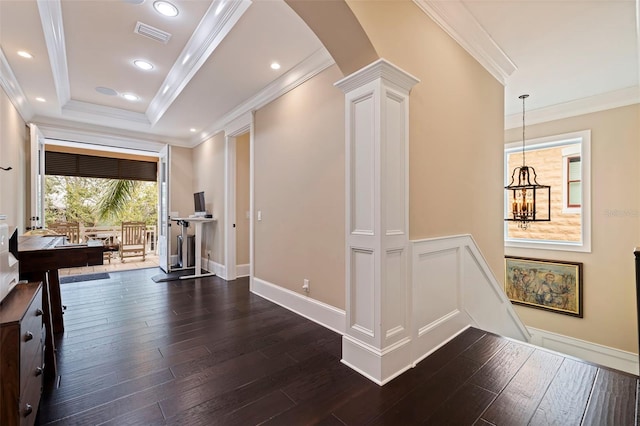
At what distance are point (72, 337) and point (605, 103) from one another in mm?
7020

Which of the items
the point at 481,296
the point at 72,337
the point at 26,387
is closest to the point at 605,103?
the point at 481,296

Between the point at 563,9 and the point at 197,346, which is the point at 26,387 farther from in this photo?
the point at 563,9

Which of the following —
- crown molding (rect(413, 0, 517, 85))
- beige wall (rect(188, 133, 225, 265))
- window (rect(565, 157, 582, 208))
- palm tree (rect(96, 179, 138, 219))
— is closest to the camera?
crown molding (rect(413, 0, 517, 85))

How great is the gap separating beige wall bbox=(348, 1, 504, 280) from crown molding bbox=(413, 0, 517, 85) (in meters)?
0.07

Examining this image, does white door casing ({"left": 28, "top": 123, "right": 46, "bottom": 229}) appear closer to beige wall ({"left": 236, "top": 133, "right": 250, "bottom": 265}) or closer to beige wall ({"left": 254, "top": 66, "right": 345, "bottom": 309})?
beige wall ({"left": 236, "top": 133, "right": 250, "bottom": 265})

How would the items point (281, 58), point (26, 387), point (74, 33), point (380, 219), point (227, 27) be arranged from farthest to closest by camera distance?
point (281, 58)
point (74, 33)
point (227, 27)
point (380, 219)
point (26, 387)

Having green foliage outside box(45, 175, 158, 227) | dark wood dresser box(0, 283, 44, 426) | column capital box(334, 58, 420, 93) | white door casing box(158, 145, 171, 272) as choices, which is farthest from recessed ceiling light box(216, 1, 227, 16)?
green foliage outside box(45, 175, 158, 227)

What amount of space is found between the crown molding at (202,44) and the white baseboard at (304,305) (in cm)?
271

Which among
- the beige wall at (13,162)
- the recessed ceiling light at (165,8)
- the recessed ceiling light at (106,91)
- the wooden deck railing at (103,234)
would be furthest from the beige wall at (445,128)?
the wooden deck railing at (103,234)

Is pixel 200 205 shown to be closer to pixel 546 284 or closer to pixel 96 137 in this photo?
pixel 96 137

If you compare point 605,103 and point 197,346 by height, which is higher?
point 605,103

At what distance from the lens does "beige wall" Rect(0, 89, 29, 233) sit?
322 centimetres

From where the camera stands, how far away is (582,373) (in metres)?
1.87

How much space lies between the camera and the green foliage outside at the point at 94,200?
288 inches
